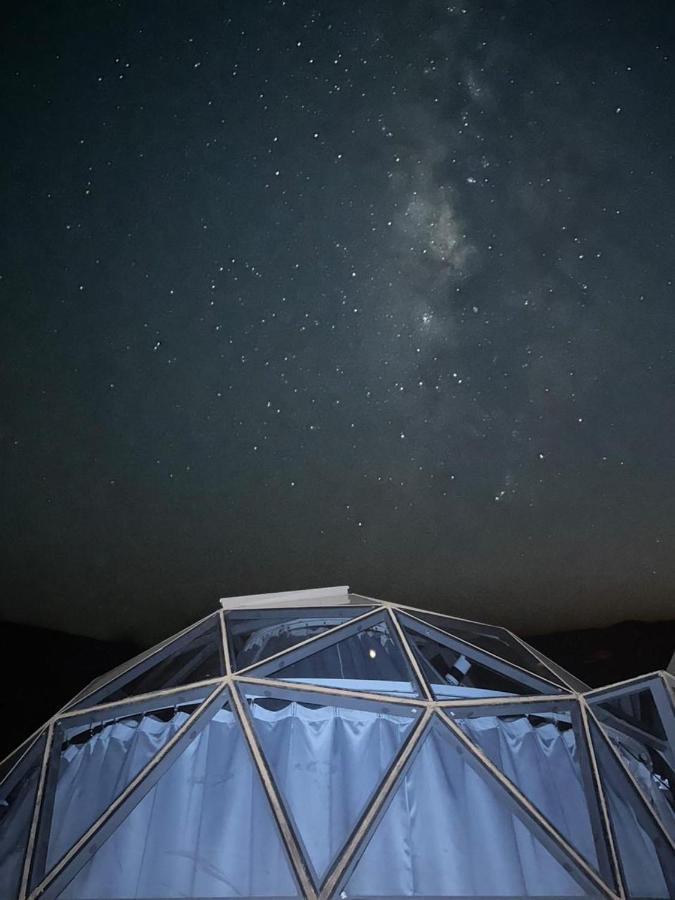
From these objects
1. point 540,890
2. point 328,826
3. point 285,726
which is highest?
point 285,726

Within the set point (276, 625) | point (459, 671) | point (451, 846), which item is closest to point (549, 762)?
point (459, 671)

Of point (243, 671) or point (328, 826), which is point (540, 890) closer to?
point (328, 826)

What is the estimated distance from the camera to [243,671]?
4004 millimetres

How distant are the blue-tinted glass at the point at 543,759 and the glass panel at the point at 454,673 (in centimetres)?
19

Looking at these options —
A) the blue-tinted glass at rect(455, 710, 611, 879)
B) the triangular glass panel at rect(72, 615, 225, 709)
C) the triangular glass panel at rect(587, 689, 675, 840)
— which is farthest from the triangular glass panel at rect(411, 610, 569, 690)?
the triangular glass panel at rect(72, 615, 225, 709)

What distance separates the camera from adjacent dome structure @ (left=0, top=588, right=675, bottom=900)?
3070 millimetres

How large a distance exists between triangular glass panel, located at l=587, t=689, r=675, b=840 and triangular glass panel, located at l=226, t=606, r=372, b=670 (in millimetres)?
1890

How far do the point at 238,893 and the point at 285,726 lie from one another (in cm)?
129

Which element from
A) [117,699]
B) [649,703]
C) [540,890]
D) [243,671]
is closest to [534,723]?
[649,703]

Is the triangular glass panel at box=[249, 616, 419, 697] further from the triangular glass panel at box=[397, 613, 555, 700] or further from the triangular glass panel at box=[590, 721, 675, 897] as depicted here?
the triangular glass panel at box=[590, 721, 675, 897]

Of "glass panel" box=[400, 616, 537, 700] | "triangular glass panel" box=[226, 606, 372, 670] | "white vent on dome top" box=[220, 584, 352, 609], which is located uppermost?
"white vent on dome top" box=[220, 584, 352, 609]

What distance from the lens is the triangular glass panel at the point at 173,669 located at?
13.8ft

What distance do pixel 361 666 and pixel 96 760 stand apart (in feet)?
6.32

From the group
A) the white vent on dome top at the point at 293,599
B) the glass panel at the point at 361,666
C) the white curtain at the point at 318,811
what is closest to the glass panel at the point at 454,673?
the glass panel at the point at 361,666
